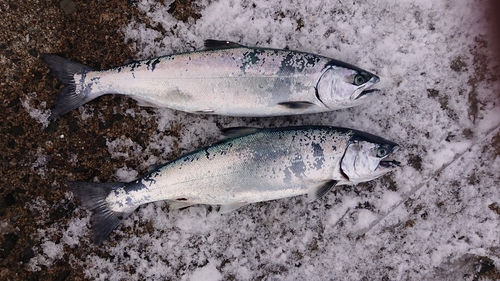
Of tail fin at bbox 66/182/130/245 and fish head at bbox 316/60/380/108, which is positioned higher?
fish head at bbox 316/60/380/108

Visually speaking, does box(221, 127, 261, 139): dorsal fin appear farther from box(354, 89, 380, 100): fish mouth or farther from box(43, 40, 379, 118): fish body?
box(354, 89, 380, 100): fish mouth

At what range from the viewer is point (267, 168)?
8.29ft

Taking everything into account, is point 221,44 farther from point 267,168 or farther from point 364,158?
point 364,158

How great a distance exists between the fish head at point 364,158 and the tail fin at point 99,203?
5.25 feet

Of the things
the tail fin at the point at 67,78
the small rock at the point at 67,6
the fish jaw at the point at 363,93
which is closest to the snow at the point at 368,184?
the tail fin at the point at 67,78

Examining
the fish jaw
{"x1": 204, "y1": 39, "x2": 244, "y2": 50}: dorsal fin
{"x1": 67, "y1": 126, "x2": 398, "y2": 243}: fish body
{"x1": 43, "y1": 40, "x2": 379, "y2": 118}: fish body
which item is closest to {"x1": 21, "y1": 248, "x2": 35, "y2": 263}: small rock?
{"x1": 67, "y1": 126, "x2": 398, "y2": 243}: fish body

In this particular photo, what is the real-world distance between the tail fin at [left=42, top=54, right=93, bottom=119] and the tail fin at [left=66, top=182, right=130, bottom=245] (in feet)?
1.96

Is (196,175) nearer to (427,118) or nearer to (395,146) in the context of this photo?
(395,146)

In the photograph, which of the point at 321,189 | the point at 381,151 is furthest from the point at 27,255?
the point at 381,151

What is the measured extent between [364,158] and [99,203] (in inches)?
74.9

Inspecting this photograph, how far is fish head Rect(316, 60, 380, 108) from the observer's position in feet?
8.39

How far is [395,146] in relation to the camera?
257 centimetres

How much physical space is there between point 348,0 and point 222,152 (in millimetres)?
1582

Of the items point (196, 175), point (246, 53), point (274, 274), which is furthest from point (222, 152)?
point (274, 274)
